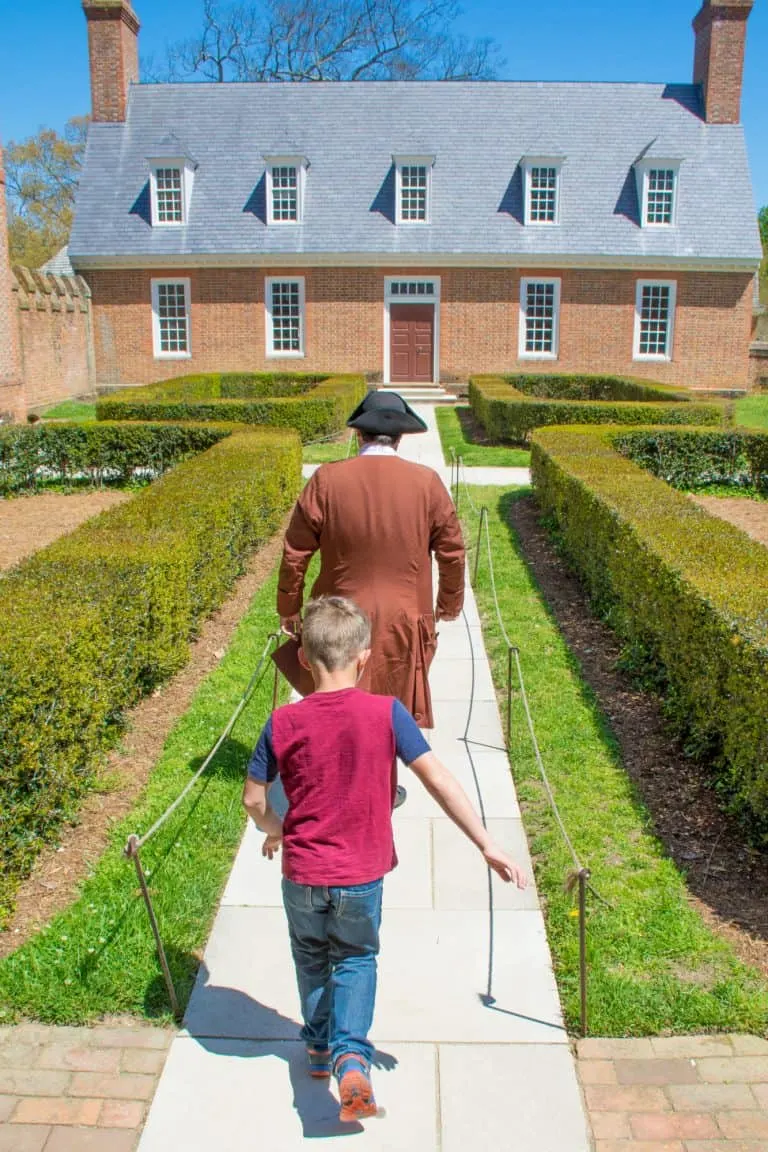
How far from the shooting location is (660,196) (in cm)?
2850

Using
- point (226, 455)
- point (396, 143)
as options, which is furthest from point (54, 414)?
point (226, 455)

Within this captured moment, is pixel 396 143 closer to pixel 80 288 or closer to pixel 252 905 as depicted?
pixel 80 288

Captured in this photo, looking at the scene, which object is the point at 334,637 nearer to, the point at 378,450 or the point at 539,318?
the point at 378,450

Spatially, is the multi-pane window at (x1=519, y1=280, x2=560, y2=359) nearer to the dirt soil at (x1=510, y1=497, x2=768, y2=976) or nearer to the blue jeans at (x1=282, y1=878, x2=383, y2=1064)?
the dirt soil at (x1=510, y1=497, x2=768, y2=976)

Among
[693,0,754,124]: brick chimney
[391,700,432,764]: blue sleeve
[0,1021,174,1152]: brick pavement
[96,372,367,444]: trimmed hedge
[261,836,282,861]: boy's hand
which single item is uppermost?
[693,0,754,124]: brick chimney

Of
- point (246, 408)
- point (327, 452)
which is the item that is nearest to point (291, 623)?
point (327, 452)

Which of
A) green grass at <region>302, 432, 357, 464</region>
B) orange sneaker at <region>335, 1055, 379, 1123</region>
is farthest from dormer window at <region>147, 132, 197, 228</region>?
orange sneaker at <region>335, 1055, 379, 1123</region>

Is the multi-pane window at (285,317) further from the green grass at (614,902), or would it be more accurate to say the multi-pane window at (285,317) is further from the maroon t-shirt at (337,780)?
the maroon t-shirt at (337,780)

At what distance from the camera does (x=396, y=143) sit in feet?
96.7

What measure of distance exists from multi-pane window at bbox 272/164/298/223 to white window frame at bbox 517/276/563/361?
260 inches

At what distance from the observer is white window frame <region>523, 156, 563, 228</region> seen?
92.7 ft

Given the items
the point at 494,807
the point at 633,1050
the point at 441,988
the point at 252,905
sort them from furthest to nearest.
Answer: the point at 494,807 → the point at 252,905 → the point at 441,988 → the point at 633,1050

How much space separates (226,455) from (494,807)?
23.3ft

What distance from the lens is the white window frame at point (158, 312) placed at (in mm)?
28656
